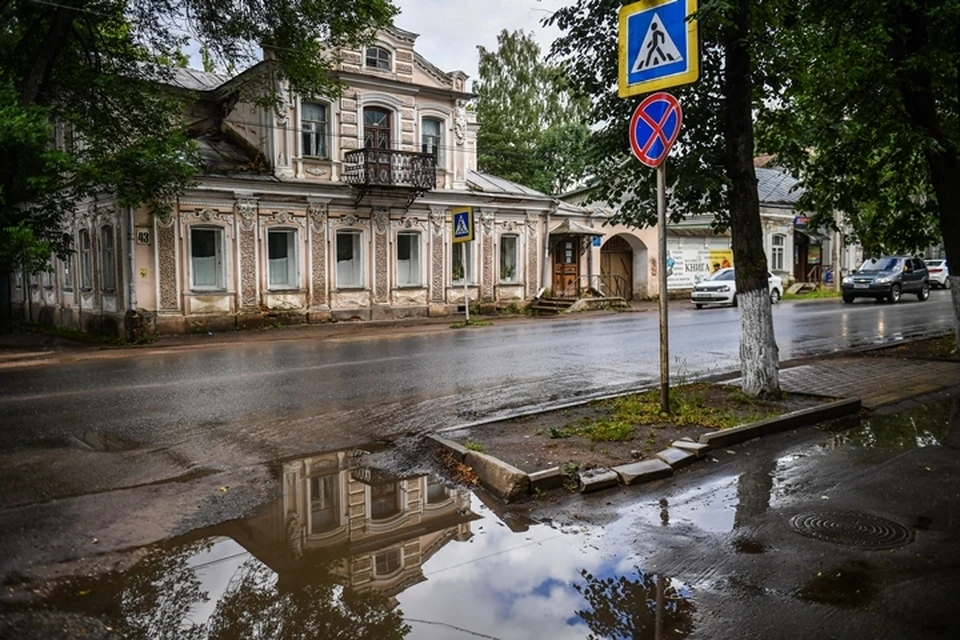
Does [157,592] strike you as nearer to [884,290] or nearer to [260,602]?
[260,602]

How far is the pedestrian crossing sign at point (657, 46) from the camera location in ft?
23.0

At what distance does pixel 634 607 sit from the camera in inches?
145

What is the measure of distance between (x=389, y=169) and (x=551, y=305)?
8379 millimetres

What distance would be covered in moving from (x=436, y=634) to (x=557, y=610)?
0.68 meters

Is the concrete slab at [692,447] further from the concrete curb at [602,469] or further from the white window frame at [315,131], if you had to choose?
the white window frame at [315,131]

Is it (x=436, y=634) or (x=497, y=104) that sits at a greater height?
(x=497, y=104)

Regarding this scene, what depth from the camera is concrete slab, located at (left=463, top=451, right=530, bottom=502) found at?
5.40 metres

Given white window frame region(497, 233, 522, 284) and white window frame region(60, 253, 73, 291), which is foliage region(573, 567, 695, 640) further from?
white window frame region(60, 253, 73, 291)

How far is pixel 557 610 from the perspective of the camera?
3.72 meters

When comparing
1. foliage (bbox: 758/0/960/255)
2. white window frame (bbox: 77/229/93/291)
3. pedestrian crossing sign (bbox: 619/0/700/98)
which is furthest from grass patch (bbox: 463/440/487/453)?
white window frame (bbox: 77/229/93/291)

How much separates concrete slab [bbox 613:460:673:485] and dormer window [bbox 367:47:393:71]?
20.5 m

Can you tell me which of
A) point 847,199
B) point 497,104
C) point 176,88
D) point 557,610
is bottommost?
point 557,610

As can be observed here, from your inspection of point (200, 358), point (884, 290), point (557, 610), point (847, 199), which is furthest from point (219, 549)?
point (884, 290)

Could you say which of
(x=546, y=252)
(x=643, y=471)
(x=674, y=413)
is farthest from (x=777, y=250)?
(x=643, y=471)
